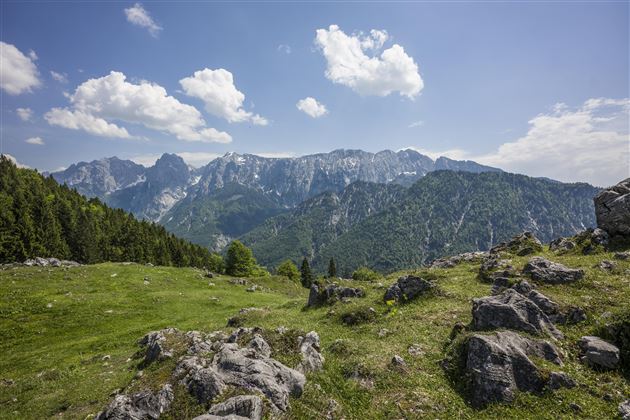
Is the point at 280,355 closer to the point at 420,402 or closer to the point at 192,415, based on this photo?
the point at 192,415

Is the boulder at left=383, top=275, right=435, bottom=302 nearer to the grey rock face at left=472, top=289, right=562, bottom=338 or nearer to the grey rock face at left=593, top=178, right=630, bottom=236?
the grey rock face at left=472, top=289, right=562, bottom=338

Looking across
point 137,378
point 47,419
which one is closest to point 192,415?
point 137,378

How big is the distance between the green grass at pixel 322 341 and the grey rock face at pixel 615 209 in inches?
263

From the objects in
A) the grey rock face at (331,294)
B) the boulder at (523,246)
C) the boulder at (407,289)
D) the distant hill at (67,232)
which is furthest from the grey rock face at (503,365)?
the distant hill at (67,232)

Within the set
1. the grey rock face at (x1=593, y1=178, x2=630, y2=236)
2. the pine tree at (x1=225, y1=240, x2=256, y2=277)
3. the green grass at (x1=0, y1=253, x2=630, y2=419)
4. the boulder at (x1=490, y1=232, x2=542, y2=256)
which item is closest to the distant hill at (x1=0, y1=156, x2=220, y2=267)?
the pine tree at (x1=225, y1=240, x2=256, y2=277)

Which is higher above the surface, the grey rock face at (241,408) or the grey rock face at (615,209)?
the grey rock face at (615,209)

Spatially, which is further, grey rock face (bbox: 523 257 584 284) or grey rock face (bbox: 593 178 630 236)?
grey rock face (bbox: 593 178 630 236)

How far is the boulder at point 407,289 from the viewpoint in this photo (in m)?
32.3

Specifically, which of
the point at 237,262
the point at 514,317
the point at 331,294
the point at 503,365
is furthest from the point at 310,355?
the point at 237,262

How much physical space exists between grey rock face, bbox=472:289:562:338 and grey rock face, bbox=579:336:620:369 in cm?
173

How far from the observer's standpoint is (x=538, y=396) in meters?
15.8

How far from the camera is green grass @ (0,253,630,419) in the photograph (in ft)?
53.3

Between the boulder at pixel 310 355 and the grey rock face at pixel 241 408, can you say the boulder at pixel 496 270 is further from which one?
the grey rock face at pixel 241 408

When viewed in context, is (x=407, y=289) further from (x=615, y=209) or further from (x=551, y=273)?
(x=615, y=209)
